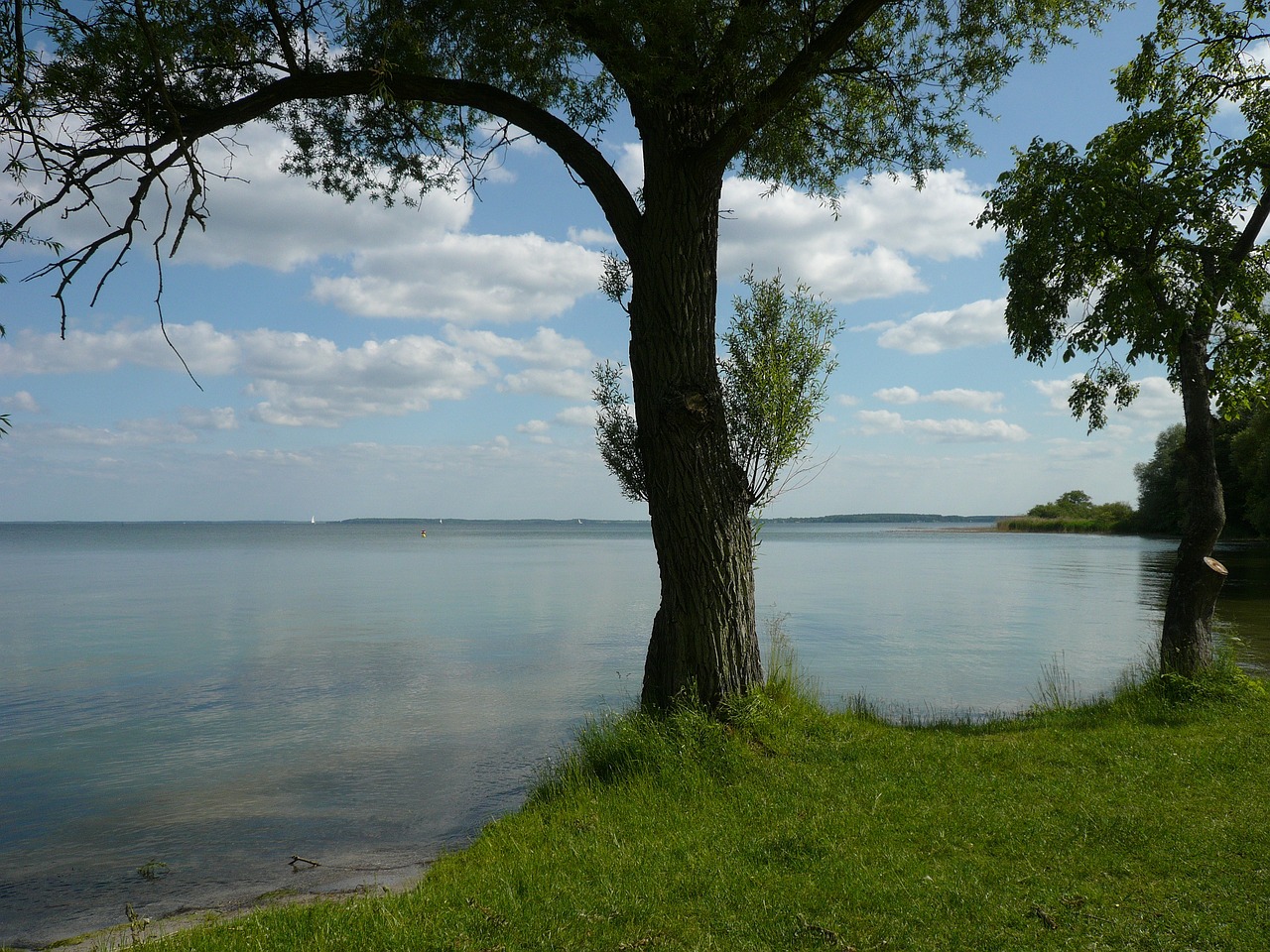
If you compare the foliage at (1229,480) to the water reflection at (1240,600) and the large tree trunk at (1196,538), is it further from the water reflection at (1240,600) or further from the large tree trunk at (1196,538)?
the large tree trunk at (1196,538)

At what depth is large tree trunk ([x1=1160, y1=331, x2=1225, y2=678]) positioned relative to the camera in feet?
34.3

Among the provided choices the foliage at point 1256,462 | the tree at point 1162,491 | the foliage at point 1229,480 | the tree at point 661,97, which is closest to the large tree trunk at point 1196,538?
the tree at point 661,97

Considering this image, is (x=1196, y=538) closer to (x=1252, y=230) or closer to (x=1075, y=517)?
(x=1252, y=230)

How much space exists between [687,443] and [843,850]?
3614 mm

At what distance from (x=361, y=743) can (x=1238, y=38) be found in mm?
14676

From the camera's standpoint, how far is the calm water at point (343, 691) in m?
8.16

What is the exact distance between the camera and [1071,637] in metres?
20.7

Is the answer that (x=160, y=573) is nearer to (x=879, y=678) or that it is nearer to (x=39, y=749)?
(x=39, y=749)

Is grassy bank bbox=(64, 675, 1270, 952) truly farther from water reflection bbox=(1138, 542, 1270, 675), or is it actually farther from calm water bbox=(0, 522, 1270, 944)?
water reflection bbox=(1138, 542, 1270, 675)

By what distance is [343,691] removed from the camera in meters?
15.9

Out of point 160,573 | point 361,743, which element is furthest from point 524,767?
point 160,573

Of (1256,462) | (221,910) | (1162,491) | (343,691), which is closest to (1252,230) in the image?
(221,910)

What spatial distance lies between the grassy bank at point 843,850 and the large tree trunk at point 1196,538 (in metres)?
2.01

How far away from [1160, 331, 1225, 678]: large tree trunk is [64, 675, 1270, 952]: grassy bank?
2.01 metres
